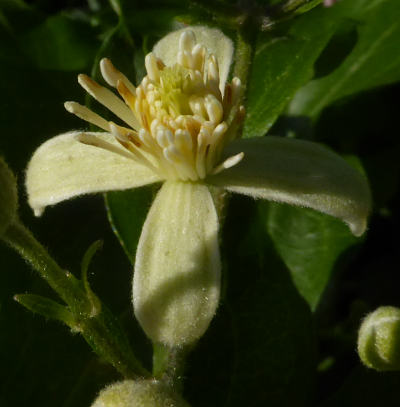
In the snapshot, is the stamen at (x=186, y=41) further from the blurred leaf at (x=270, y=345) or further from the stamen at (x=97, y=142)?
the blurred leaf at (x=270, y=345)

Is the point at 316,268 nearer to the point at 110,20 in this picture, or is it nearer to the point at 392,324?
the point at 392,324

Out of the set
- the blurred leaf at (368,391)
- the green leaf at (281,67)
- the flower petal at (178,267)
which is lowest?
the blurred leaf at (368,391)

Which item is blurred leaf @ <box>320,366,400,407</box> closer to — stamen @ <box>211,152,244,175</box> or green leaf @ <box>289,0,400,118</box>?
stamen @ <box>211,152,244,175</box>

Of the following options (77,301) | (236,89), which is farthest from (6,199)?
(236,89)

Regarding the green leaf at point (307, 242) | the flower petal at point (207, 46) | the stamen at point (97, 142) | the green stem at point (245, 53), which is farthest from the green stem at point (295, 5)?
the green leaf at point (307, 242)

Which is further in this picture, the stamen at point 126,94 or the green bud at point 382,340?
the stamen at point 126,94

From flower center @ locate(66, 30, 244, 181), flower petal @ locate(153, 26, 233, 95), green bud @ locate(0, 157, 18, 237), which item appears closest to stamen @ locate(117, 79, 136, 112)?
flower center @ locate(66, 30, 244, 181)

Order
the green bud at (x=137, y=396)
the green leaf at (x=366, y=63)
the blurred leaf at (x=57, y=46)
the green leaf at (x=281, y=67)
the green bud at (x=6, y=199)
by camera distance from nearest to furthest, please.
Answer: the green bud at (x=137, y=396), the green bud at (x=6, y=199), the green leaf at (x=281, y=67), the green leaf at (x=366, y=63), the blurred leaf at (x=57, y=46)

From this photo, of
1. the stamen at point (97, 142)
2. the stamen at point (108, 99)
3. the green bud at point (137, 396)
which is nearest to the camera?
the green bud at point (137, 396)
